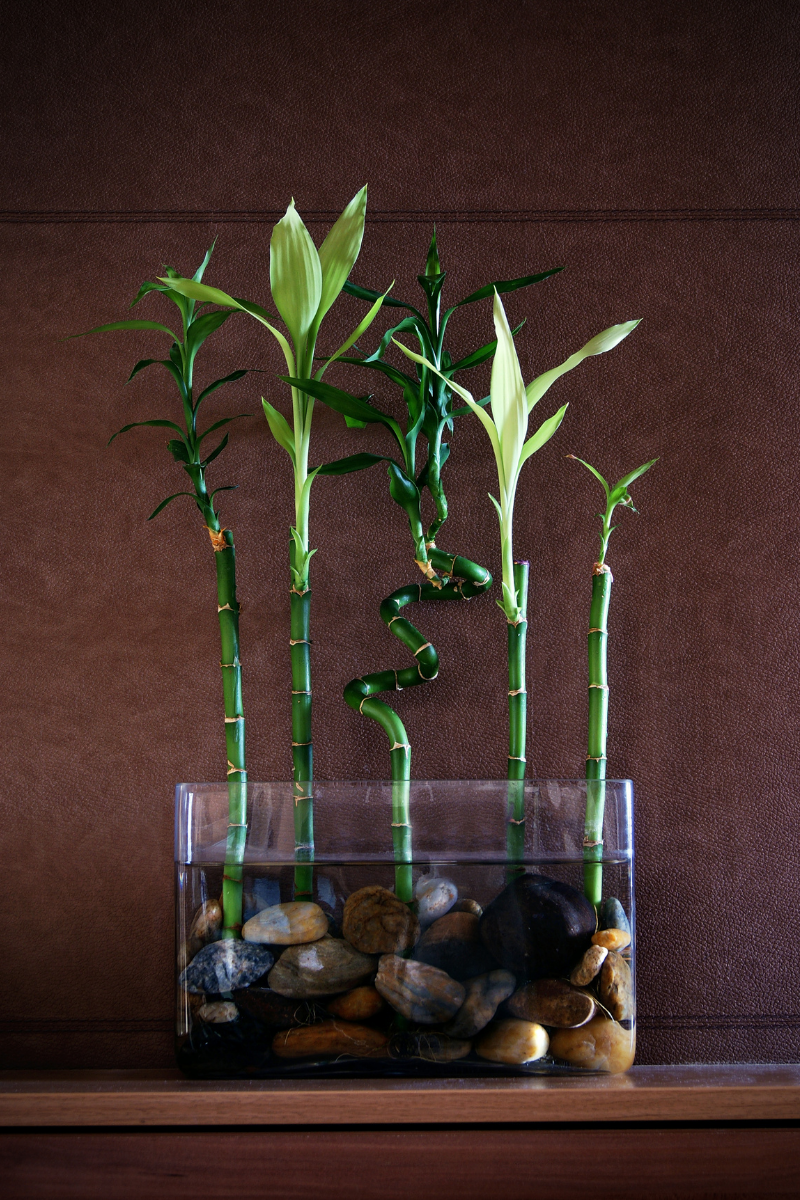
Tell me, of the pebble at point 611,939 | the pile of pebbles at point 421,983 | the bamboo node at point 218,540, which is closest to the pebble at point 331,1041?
the pile of pebbles at point 421,983

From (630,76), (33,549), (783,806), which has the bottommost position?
(783,806)

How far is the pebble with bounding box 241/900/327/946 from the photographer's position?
0.72 m

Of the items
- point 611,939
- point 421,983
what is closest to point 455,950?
point 421,983

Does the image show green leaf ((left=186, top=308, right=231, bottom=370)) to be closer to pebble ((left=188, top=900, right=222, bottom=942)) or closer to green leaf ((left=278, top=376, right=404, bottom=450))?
green leaf ((left=278, top=376, right=404, bottom=450))

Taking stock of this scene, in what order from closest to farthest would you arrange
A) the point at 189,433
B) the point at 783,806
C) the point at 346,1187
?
the point at 346,1187, the point at 189,433, the point at 783,806

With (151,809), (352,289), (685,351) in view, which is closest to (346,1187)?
(151,809)

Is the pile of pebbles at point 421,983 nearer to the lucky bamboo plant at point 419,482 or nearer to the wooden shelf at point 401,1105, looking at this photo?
the wooden shelf at point 401,1105

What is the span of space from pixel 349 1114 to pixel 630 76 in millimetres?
1198

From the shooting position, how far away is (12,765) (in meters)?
0.97

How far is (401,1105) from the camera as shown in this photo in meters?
0.69

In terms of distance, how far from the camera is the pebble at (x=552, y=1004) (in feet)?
2.32

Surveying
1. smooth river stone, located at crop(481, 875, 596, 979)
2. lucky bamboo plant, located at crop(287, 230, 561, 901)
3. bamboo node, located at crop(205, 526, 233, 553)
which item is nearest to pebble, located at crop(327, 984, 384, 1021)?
smooth river stone, located at crop(481, 875, 596, 979)

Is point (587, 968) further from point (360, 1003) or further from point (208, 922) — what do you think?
point (208, 922)

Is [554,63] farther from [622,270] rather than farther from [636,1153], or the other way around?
[636,1153]
